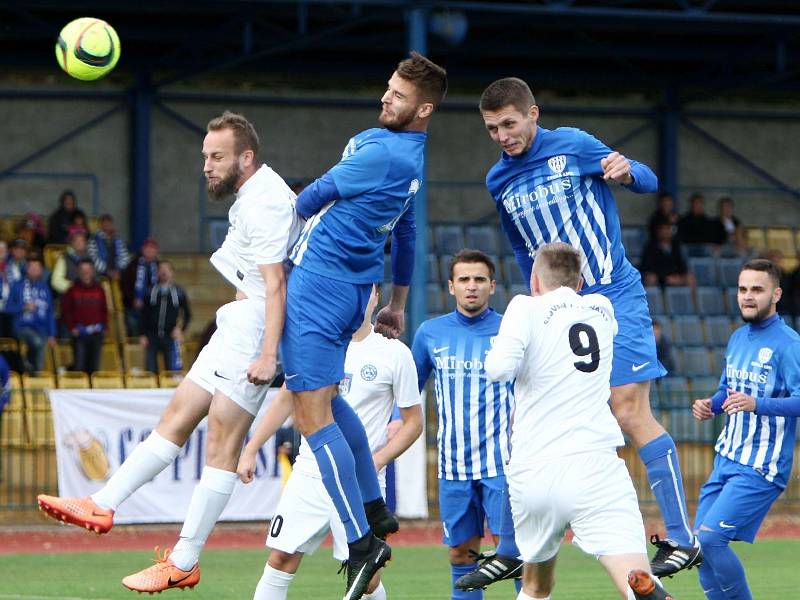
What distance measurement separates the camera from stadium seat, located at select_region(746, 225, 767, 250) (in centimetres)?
2627

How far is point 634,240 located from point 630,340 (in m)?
17.7

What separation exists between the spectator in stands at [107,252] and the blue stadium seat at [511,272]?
5.88 m

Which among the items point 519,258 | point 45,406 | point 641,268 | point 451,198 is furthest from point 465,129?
point 519,258

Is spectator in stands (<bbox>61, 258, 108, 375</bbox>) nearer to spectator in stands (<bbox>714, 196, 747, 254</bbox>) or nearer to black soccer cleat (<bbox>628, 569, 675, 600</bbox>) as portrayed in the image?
spectator in stands (<bbox>714, 196, 747, 254</bbox>)

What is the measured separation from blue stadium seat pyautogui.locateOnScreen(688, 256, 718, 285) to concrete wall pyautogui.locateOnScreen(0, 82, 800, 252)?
3655mm


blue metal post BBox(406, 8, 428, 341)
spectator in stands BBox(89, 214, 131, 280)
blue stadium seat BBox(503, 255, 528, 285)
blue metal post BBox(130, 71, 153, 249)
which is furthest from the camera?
blue metal post BBox(130, 71, 153, 249)

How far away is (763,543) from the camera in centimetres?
1469

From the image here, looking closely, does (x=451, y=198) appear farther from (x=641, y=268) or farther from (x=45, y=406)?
Answer: (x=45, y=406)

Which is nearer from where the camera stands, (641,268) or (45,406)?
A: (45,406)

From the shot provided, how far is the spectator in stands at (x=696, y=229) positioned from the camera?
24.2 metres

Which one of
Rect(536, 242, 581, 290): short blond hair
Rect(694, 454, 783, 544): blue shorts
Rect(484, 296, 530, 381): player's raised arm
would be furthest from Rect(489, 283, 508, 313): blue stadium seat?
Rect(484, 296, 530, 381): player's raised arm

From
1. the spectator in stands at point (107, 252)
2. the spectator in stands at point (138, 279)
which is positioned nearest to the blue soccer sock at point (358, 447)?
the spectator in stands at point (138, 279)

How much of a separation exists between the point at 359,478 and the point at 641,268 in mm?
16151

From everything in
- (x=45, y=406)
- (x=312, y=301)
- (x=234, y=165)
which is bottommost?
(x=45, y=406)
